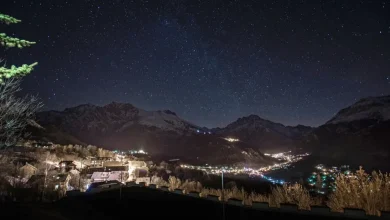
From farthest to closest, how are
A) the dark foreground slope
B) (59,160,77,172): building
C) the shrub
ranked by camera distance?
1. (59,160,77,172): building
2. the dark foreground slope
3. the shrub

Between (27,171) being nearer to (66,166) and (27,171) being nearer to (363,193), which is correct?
(66,166)

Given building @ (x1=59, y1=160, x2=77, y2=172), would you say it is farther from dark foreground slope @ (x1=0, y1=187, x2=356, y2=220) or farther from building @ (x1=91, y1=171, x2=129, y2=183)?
dark foreground slope @ (x1=0, y1=187, x2=356, y2=220)

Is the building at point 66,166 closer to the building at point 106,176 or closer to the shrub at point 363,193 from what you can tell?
the building at point 106,176

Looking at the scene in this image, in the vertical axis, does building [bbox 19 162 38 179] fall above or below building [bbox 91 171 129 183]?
above

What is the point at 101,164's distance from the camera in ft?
189

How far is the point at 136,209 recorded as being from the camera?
1617cm

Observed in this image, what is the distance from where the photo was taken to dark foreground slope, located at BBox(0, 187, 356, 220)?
11.9m

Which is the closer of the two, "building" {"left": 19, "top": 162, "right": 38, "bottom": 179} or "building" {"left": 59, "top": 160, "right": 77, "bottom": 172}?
"building" {"left": 19, "top": 162, "right": 38, "bottom": 179}

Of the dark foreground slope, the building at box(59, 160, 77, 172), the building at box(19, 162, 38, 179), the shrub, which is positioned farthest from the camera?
the building at box(59, 160, 77, 172)

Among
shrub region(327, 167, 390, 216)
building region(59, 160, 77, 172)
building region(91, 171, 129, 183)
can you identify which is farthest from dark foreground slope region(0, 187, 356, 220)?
building region(59, 160, 77, 172)

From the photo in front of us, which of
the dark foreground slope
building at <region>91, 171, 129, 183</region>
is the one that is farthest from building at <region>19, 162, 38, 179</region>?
the dark foreground slope

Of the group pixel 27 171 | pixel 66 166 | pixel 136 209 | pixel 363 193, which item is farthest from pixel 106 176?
pixel 363 193

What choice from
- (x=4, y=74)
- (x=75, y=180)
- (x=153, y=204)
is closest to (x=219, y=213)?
(x=153, y=204)

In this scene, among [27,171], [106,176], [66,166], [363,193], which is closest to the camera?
[363,193]
